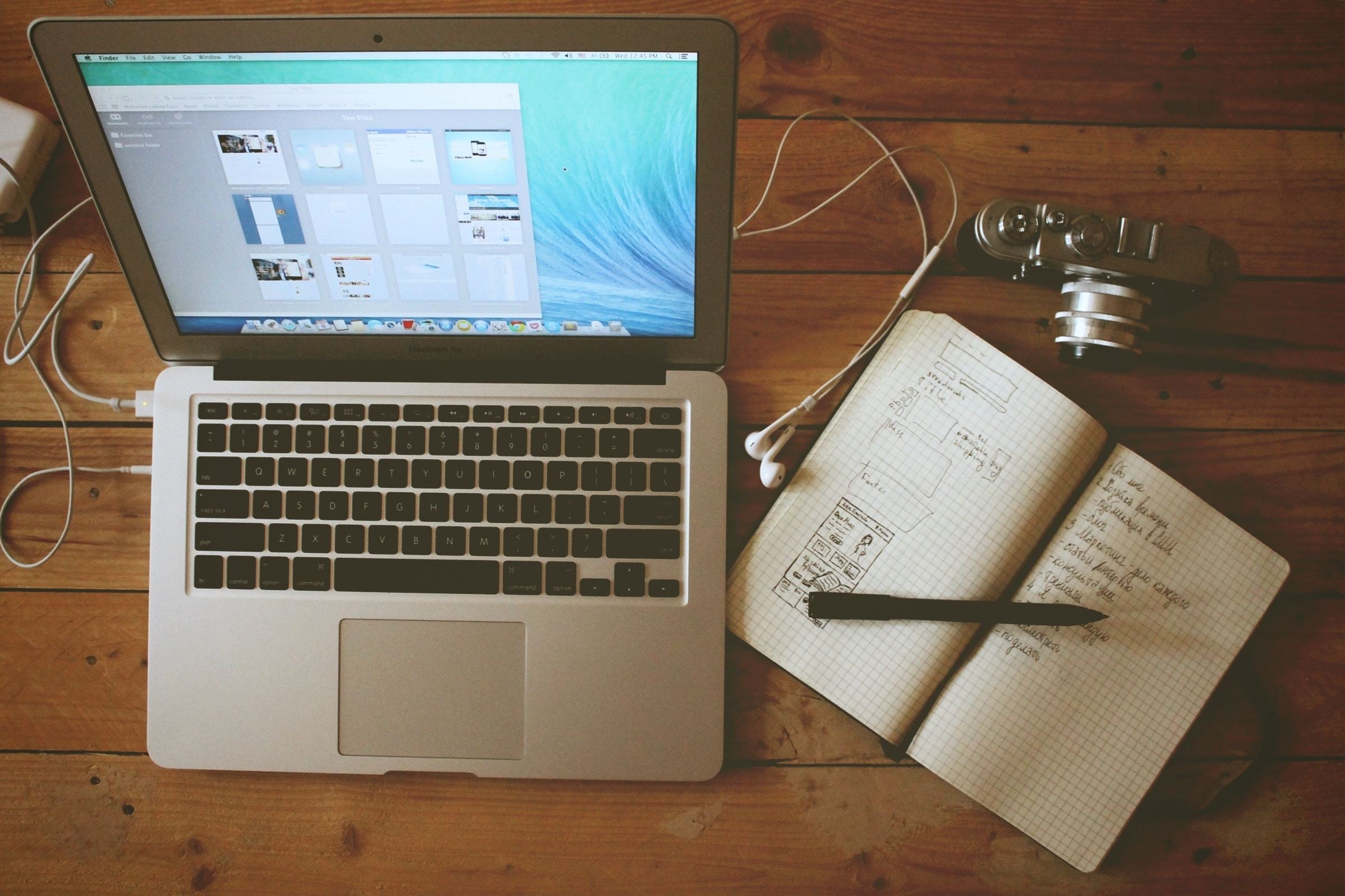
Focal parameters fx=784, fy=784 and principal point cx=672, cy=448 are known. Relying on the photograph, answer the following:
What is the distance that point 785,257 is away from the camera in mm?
748

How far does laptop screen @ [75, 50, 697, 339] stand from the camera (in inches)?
21.2

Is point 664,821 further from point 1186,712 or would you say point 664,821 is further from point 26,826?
point 26,826

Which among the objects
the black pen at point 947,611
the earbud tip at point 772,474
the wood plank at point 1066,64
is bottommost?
the black pen at point 947,611

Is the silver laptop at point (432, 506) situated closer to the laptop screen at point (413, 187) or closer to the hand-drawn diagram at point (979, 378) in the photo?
the laptop screen at point (413, 187)

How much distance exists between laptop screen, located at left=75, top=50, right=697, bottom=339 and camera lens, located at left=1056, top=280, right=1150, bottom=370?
0.33 meters

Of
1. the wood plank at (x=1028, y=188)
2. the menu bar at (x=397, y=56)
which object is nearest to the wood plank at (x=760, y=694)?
the wood plank at (x=1028, y=188)

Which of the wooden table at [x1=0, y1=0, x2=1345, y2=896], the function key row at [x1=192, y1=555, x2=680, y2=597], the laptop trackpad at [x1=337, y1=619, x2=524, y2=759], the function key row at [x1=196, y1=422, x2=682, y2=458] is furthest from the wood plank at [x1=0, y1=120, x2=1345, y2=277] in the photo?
the laptop trackpad at [x1=337, y1=619, x2=524, y2=759]

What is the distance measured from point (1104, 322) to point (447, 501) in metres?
0.57

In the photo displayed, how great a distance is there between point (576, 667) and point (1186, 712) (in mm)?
520

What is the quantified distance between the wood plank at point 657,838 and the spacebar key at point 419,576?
0.59 feet

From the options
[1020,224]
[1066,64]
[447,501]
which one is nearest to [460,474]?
[447,501]

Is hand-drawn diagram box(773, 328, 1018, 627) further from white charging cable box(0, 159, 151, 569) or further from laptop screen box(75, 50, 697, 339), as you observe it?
white charging cable box(0, 159, 151, 569)

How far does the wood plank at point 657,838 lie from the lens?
2.27 feet

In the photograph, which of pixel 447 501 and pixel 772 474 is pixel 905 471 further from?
pixel 447 501
